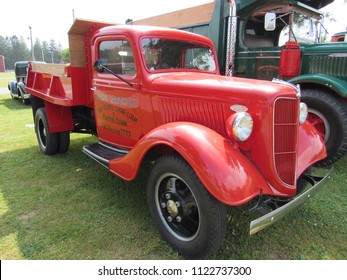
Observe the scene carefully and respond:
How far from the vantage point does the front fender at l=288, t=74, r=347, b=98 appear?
4041mm

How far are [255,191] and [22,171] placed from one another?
3556 mm

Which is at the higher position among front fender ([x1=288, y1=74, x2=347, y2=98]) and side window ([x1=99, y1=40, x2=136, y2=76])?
side window ([x1=99, y1=40, x2=136, y2=76])

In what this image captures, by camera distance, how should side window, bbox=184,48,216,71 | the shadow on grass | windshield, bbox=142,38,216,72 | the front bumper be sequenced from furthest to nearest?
side window, bbox=184,48,216,71 → windshield, bbox=142,38,216,72 → the shadow on grass → the front bumper

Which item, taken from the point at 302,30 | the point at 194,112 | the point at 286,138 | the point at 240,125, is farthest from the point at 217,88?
the point at 302,30

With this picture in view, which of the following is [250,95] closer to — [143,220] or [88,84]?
[143,220]

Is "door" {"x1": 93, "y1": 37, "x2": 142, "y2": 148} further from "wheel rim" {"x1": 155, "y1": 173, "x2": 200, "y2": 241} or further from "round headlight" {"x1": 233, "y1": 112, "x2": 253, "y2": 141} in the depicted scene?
"round headlight" {"x1": 233, "y1": 112, "x2": 253, "y2": 141}

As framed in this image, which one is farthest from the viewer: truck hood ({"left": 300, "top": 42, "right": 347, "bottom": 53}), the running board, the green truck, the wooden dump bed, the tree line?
the tree line

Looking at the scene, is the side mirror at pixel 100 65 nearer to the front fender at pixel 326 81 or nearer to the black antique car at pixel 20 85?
the front fender at pixel 326 81

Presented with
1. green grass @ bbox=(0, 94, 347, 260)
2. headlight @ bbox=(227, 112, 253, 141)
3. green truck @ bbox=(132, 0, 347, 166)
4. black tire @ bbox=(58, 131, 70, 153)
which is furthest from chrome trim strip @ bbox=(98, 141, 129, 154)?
green truck @ bbox=(132, 0, 347, 166)

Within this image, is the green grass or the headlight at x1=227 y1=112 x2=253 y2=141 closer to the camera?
the headlight at x1=227 y1=112 x2=253 y2=141

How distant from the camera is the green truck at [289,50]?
13.6 feet

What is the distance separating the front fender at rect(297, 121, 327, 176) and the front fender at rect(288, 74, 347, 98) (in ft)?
4.72

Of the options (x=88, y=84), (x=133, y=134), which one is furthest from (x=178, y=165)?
(x=88, y=84)

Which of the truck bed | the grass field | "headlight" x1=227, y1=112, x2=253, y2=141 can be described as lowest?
the grass field
